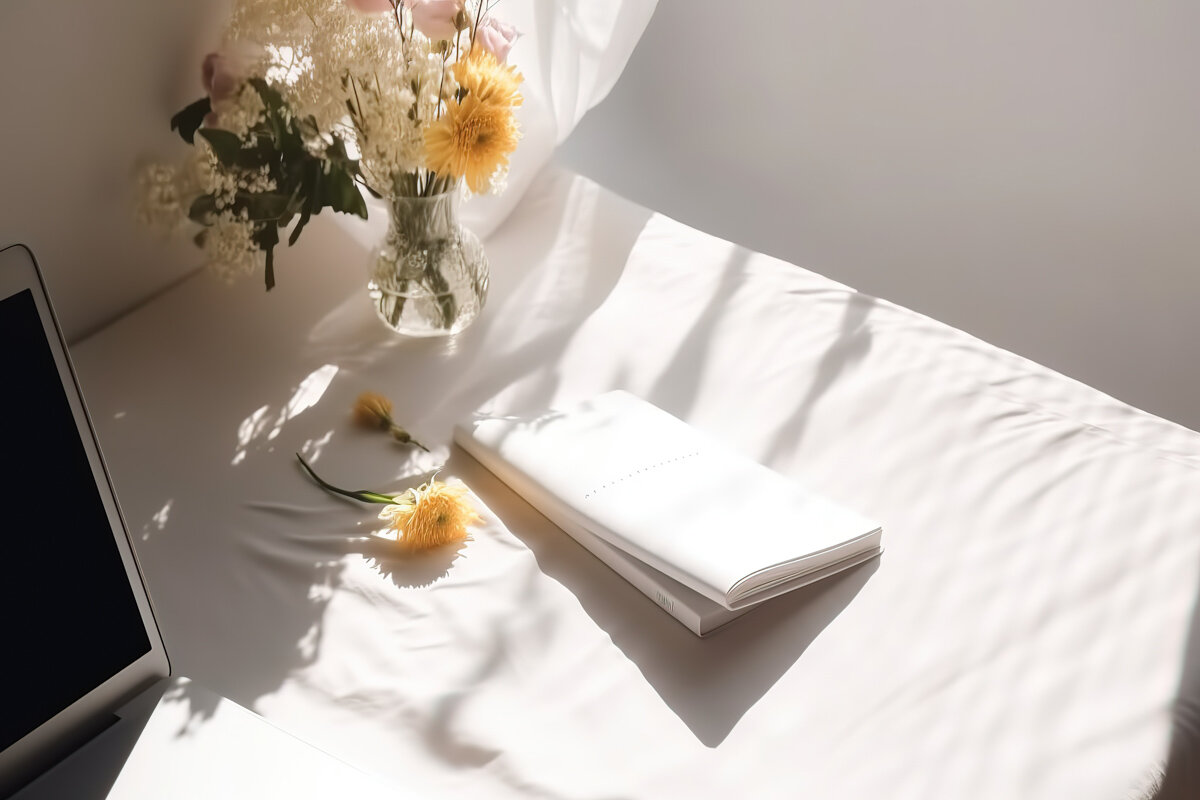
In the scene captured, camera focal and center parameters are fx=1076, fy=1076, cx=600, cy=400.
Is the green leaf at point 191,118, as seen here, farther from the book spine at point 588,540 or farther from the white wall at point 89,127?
the book spine at point 588,540

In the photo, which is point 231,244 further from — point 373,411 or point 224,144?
point 373,411

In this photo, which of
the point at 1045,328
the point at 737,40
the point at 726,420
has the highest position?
the point at 737,40

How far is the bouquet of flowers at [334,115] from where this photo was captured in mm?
1199

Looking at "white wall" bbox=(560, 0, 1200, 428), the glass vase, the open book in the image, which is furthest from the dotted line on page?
"white wall" bbox=(560, 0, 1200, 428)

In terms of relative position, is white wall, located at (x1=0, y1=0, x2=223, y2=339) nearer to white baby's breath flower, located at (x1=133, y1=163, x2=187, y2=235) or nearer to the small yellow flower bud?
white baby's breath flower, located at (x1=133, y1=163, x2=187, y2=235)

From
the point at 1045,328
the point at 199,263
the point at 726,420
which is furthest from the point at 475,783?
the point at 1045,328

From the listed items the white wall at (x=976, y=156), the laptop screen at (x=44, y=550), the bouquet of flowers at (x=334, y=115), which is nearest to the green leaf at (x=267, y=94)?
the bouquet of flowers at (x=334, y=115)

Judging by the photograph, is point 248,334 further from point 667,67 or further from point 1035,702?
point 667,67

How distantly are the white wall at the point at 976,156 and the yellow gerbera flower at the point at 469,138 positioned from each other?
987 mm

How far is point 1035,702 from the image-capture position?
0.89m

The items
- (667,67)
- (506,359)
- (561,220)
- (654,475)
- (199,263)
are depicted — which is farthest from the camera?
(667,67)

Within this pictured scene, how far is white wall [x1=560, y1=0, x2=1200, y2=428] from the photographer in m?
1.70

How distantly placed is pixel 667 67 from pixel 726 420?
1.27 metres

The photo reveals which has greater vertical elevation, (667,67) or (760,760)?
(667,67)
